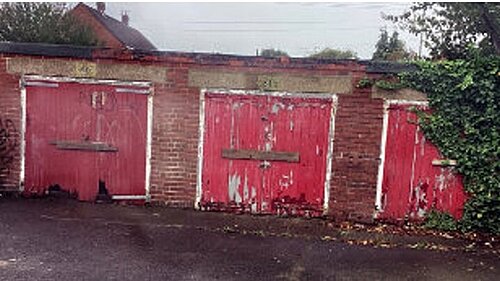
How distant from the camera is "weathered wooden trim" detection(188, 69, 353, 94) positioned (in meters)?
8.62

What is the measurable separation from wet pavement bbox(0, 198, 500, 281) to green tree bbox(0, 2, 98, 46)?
10.6 m

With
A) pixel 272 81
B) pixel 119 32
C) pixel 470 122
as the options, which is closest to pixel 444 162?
pixel 470 122

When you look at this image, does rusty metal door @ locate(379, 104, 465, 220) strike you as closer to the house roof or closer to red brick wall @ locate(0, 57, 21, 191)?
red brick wall @ locate(0, 57, 21, 191)

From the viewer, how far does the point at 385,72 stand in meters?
8.50

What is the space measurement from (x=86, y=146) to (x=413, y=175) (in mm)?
5933

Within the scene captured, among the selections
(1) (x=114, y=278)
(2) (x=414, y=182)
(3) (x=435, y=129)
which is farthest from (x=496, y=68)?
(1) (x=114, y=278)

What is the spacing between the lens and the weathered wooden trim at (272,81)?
8625 millimetres

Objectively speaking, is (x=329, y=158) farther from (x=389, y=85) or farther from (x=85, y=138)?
(x=85, y=138)

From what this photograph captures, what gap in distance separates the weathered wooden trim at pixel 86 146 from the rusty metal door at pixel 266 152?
71.0 inches

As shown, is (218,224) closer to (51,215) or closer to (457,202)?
(51,215)

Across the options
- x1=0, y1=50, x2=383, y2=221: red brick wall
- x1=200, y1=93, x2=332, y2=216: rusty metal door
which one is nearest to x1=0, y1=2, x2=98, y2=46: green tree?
x1=0, y1=50, x2=383, y2=221: red brick wall

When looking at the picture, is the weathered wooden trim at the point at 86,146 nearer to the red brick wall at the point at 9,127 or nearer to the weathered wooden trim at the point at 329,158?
the red brick wall at the point at 9,127

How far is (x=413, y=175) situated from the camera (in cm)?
862

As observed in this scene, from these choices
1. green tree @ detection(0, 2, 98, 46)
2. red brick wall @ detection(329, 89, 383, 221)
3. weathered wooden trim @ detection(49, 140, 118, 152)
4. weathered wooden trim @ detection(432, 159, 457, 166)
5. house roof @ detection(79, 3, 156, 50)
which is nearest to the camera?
weathered wooden trim @ detection(432, 159, 457, 166)
